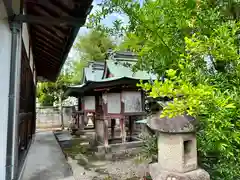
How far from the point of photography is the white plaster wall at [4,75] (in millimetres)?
2666

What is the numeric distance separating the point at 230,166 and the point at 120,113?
5406 millimetres

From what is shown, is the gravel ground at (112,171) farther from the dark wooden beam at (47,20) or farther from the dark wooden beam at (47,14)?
the dark wooden beam at (47,20)

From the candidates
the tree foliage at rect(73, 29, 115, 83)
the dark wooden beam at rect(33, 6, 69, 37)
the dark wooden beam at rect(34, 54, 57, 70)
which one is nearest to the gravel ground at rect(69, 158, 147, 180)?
the dark wooden beam at rect(33, 6, 69, 37)

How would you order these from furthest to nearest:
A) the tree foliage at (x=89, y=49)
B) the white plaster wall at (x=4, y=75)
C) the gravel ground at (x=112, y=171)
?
the tree foliage at (x=89, y=49) → the gravel ground at (x=112, y=171) → the white plaster wall at (x=4, y=75)

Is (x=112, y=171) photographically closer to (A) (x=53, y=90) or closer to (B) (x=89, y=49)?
(A) (x=53, y=90)

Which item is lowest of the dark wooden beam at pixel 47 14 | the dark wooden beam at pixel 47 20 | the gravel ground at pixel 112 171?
the gravel ground at pixel 112 171

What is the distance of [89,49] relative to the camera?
66.0 feet

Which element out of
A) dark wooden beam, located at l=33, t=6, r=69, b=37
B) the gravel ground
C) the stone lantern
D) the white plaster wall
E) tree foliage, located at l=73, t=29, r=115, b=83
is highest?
tree foliage, located at l=73, t=29, r=115, b=83

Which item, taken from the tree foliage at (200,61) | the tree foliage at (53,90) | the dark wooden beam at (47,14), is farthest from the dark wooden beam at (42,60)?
the tree foliage at (53,90)

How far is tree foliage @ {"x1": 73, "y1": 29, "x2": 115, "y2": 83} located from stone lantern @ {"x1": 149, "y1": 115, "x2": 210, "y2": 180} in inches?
675

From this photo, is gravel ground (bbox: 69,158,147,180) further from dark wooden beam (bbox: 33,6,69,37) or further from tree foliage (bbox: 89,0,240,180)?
dark wooden beam (bbox: 33,6,69,37)

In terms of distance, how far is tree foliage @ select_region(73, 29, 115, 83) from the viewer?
19608mm

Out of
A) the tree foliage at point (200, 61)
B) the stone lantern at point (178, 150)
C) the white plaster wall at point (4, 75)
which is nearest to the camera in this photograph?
the tree foliage at point (200, 61)

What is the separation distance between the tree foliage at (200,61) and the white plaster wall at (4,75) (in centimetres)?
126
